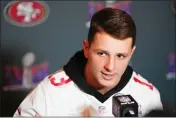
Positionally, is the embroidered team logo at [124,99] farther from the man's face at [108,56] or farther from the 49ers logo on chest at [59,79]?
the 49ers logo on chest at [59,79]

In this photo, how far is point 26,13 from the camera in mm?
1477

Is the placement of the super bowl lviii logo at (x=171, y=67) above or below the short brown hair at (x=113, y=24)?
below

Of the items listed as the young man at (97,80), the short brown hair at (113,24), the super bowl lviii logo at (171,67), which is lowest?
the super bowl lviii logo at (171,67)

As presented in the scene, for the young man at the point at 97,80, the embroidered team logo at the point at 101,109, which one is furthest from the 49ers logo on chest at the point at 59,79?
the embroidered team logo at the point at 101,109

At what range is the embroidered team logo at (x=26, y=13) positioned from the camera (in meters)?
1.45

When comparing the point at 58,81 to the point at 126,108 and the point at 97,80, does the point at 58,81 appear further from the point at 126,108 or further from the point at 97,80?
the point at 126,108

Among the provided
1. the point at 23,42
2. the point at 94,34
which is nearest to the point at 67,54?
the point at 23,42

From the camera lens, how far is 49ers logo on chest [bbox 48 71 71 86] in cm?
90

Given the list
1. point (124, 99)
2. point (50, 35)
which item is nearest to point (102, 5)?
point (50, 35)

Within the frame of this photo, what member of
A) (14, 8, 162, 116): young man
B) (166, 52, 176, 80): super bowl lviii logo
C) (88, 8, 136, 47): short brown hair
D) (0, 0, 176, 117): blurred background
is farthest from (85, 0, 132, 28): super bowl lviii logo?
(88, 8, 136, 47): short brown hair

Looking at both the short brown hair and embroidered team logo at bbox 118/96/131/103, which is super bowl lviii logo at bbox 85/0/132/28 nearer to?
the short brown hair

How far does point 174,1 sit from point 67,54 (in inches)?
25.2

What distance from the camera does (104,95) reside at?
899mm

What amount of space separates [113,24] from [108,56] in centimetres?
8
